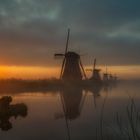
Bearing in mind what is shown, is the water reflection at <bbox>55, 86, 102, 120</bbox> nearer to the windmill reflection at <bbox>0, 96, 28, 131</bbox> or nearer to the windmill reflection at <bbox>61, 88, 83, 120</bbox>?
the windmill reflection at <bbox>61, 88, 83, 120</bbox>

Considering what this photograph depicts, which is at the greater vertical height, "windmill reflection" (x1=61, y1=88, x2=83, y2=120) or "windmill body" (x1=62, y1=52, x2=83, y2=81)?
"windmill body" (x1=62, y1=52, x2=83, y2=81)

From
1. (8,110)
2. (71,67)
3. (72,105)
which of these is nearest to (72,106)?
(72,105)

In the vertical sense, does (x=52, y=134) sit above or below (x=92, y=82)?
below

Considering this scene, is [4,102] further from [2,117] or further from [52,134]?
[52,134]

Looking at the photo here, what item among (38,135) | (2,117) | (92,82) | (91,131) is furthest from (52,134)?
(92,82)

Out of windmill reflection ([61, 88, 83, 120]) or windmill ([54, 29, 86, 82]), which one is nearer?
windmill reflection ([61, 88, 83, 120])

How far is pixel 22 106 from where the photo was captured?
23609mm

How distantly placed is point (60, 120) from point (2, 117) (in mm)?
4099

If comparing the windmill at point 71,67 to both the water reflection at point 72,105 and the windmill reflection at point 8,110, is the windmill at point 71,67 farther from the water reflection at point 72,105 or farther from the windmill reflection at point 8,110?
the windmill reflection at point 8,110

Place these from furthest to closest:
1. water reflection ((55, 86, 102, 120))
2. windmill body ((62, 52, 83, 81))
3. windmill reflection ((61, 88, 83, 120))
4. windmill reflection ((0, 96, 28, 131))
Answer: windmill body ((62, 52, 83, 81)) → windmill reflection ((61, 88, 83, 120)) → water reflection ((55, 86, 102, 120)) → windmill reflection ((0, 96, 28, 131))

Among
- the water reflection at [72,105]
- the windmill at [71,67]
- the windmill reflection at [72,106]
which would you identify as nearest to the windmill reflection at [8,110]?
the water reflection at [72,105]

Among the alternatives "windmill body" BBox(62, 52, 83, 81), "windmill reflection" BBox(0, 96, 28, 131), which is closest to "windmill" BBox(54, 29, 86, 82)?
"windmill body" BBox(62, 52, 83, 81)

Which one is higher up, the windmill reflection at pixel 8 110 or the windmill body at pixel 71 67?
the windmill body at pixel 71 67

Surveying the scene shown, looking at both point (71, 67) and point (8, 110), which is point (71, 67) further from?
point (8, 110)
